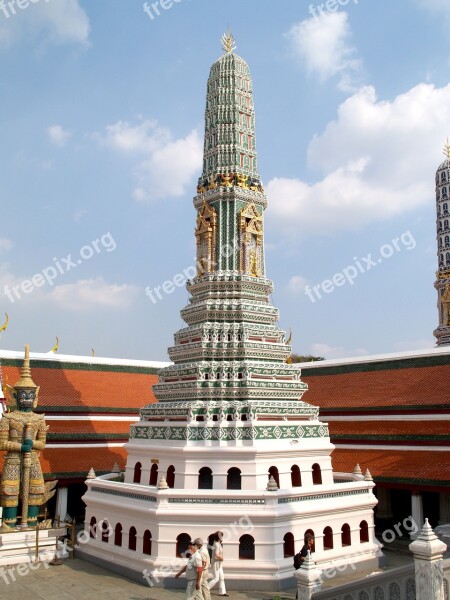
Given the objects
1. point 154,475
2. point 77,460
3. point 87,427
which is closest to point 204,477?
point 154,475

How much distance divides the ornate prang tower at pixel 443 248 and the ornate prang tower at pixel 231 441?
2036cm

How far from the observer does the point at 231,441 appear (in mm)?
16422

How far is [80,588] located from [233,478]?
4.70 meters

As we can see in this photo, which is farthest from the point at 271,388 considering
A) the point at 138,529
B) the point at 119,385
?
the point at 119,385

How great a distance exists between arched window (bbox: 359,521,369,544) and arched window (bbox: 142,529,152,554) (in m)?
6.08

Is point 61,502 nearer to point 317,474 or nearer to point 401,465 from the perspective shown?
point 317,474

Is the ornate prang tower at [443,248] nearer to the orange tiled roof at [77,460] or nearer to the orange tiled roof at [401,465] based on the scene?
the orange tiled roof at [401,465]

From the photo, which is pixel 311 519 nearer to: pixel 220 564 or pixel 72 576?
pixel 220 564

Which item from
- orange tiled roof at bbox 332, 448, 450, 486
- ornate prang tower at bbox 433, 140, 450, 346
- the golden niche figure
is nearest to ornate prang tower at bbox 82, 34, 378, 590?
the golden niche figure

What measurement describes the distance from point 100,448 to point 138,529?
856cm

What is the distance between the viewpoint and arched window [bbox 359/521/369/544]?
56.3 feet

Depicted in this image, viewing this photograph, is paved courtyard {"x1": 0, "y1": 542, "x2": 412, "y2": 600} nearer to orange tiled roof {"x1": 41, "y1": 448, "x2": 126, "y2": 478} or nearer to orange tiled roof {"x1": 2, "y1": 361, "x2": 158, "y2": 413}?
orange tiled roof {"x1": 41, "y1": 448, "x2": 126, "y2": 478}

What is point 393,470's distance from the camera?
20453 millimetres

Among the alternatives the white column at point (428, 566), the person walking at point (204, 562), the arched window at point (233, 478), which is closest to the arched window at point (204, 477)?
the arched window at point (233, 478)
